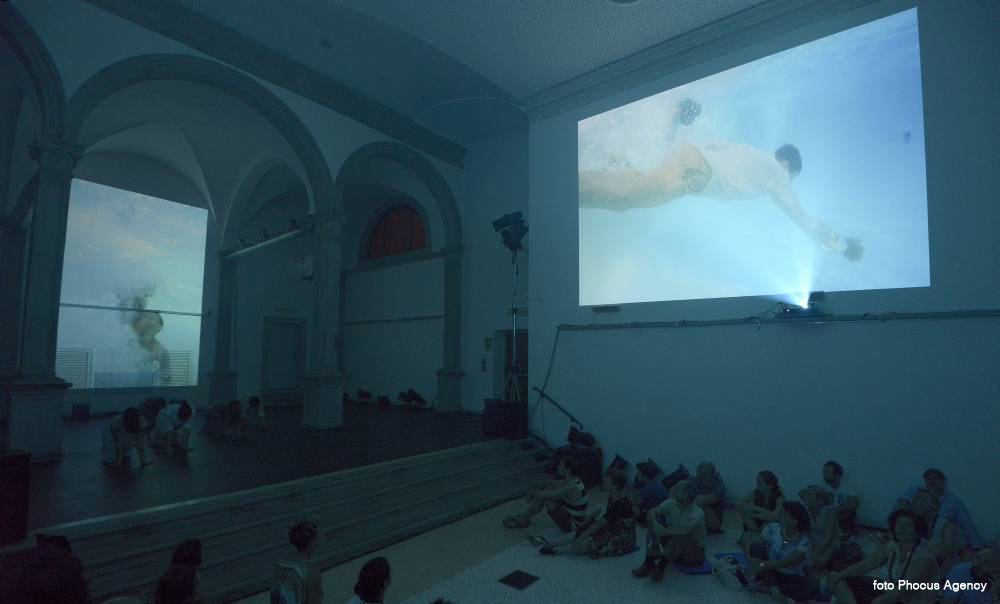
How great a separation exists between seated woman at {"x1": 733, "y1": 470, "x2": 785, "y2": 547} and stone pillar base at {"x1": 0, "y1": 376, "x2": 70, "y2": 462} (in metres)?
7.80

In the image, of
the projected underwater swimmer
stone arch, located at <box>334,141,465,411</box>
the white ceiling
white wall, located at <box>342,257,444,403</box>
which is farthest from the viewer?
white wall, located at <box>342,257,444,403</box>

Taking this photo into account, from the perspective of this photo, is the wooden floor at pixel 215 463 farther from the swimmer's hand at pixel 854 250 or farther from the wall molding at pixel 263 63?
the wall molding at pixel 263 63

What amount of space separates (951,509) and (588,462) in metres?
4.06

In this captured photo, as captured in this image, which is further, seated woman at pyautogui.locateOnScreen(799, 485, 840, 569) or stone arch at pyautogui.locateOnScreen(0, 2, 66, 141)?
stone arch at pyautogui.locateOnScreen(0, 2, 66, 141)

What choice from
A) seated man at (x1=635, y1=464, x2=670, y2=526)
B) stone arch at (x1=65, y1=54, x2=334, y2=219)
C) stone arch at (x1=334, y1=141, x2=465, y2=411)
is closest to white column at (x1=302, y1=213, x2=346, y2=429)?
stone arch at (x1=65, y1=54, x2=334, y2=219)

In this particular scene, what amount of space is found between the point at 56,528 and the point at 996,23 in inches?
399

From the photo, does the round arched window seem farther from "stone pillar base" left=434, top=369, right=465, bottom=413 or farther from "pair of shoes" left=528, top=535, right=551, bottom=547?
"pair of shoes" left=528, top=535, right=551, bottom=547

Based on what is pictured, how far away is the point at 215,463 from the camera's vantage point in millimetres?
6453

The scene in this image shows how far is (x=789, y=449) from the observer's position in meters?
6.22

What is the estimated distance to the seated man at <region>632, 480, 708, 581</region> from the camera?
14.6 ft

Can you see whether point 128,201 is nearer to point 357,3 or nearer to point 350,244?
point 350,244

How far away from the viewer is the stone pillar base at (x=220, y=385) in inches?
493

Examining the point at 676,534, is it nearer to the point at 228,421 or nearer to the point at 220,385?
the point at 228,421

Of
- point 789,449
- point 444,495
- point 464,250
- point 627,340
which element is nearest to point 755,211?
point 627,340
